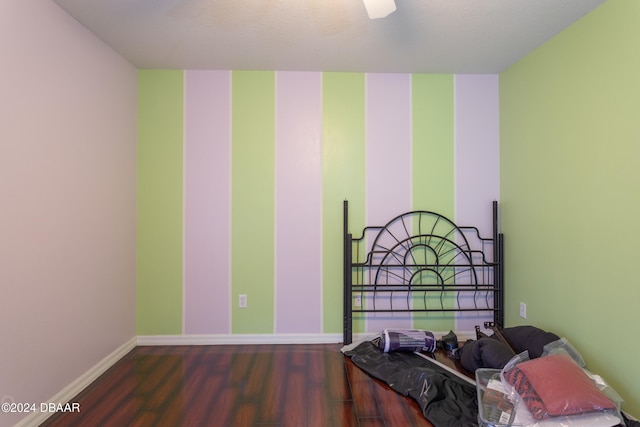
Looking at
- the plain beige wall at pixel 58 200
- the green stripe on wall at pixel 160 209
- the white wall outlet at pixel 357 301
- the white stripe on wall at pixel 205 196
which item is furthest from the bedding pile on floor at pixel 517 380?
the plain beige wall at pixel 58 200

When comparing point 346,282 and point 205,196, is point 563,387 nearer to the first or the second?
point 346,282

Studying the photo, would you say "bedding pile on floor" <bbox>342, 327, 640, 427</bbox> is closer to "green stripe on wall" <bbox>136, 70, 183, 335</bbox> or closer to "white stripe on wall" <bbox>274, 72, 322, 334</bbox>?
"white stripe on wall" <bbox>274, 72, 322, 334</bbox>

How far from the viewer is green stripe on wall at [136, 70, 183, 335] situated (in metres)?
2.72

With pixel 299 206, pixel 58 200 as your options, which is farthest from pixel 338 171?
pixel 58 200

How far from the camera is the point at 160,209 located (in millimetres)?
2730

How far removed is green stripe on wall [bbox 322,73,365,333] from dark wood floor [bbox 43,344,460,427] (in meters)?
0.57

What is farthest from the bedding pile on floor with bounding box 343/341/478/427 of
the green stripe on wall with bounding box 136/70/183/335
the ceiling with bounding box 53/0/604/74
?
the ceiling with bounding box 53/0/604/74

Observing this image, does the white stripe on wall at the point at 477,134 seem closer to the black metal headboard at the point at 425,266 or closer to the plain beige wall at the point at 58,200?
the black metal headboard at the point at 425,266

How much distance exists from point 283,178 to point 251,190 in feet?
1.03

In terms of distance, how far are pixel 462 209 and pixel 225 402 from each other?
8.20 feet

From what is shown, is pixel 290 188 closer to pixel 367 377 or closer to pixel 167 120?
pixel 167 120

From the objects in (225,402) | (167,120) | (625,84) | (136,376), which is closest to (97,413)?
(136,376)

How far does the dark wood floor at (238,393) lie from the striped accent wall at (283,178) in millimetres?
318

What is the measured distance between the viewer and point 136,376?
2.23m
